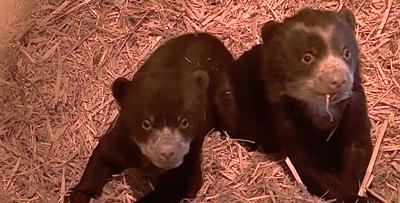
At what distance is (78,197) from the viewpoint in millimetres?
4582

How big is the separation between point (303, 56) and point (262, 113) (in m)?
0.67

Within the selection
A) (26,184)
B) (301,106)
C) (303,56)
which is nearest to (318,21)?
(303,56)

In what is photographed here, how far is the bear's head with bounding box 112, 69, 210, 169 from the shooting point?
4184 millimetres

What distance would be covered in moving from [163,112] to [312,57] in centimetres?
73

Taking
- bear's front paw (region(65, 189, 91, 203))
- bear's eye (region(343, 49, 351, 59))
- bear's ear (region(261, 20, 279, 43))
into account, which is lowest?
bear's front paw (region(65, 189, 91, 203))

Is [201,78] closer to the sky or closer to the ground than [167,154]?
closer to the sky

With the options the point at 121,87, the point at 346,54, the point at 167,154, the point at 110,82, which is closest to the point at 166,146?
the point at 167,154

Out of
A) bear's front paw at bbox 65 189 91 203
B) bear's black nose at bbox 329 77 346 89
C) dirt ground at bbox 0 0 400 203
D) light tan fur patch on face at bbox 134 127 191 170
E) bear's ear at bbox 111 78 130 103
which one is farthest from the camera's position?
dirt ground at bbox 0 0 400 203

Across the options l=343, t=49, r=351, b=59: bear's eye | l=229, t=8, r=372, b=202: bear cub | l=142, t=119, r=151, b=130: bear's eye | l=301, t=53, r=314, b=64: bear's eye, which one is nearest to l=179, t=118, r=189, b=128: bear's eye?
l=142, t=119, r=151, b=130: bear's eye

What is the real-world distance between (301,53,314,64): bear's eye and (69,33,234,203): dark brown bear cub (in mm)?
532

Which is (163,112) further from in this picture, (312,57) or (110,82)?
(110,82)

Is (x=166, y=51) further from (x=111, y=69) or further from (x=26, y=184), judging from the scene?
(x=26, y=184)

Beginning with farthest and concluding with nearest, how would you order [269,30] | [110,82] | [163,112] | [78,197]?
[110,82] < [78,197] < [269,30] < [163,112]

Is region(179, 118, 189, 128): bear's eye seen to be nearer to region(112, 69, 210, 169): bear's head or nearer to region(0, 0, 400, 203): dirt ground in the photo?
region(112, 69, 210, 169): bear's head
